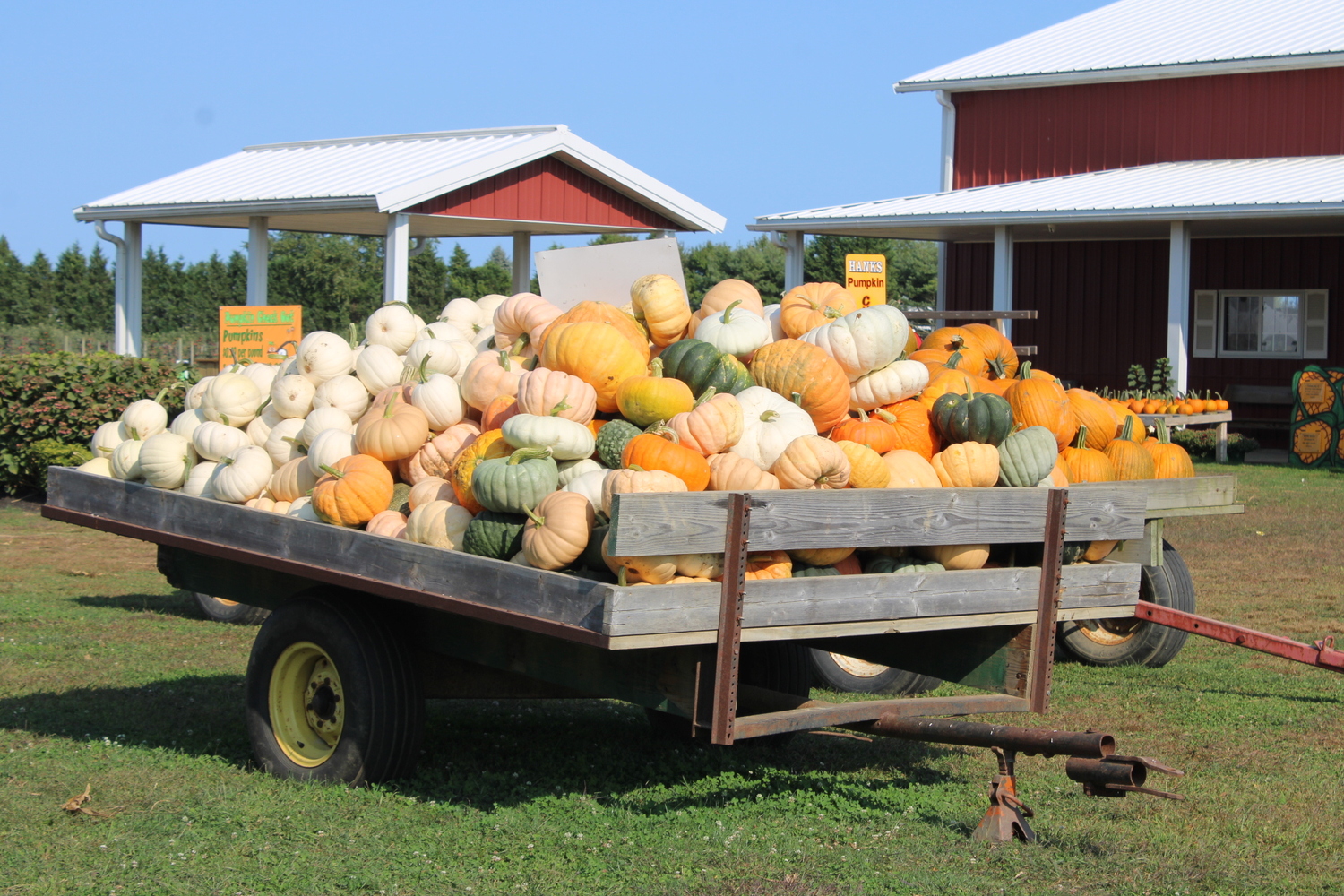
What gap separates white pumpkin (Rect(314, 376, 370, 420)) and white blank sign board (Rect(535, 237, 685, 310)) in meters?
0.94

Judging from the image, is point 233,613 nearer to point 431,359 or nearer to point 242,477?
point 242,477

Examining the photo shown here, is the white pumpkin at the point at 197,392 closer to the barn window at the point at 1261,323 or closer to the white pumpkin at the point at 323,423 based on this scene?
the white pumpkin at the point at 323,423

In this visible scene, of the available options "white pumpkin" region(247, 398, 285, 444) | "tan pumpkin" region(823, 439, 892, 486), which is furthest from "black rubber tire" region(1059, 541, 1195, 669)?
"white pumpkin" region(247, 398, 285, 444)

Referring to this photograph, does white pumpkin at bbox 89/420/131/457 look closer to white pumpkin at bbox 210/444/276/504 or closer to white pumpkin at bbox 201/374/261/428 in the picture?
white pumpkin at bbox 201/374/261/428

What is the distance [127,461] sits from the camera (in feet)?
19.7

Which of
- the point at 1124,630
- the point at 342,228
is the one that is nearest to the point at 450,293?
the point at 342,228

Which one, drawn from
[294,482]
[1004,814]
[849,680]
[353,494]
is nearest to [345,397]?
[294,482]

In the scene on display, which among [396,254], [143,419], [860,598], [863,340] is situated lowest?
[860,598]

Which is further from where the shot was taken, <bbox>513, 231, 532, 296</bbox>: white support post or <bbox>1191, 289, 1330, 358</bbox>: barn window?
A: <bbox>1191, 289, 1330, 358</bbox>: barn window

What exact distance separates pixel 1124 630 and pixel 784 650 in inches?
111

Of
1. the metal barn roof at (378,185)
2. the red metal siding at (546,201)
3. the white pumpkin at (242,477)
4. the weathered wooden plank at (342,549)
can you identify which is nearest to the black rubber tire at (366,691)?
the weathered wooden plank at (342,549)

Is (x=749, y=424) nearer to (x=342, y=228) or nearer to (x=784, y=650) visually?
(x=784, y=650)

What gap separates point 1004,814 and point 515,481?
188cm

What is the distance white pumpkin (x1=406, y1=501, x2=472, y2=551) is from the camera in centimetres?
472
